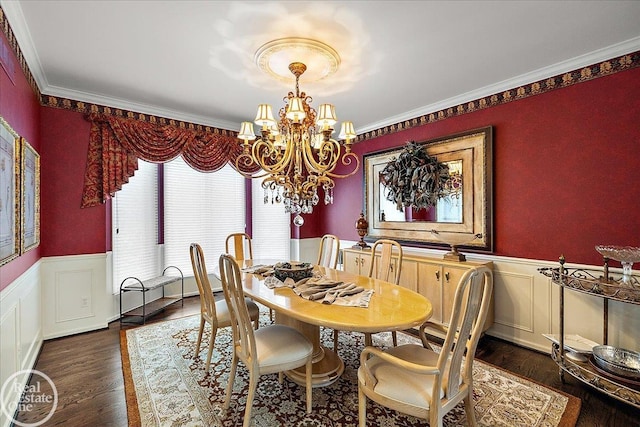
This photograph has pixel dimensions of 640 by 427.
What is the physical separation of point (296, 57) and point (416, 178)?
81.5 inches

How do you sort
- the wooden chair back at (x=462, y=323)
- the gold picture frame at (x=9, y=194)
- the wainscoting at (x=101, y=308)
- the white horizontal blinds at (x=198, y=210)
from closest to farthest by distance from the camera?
the wooden chair back at (x=462, y=323), the gold picture frame at (x=9, y=194), the wainscoting at (x=101, y=308), the white horizontal blinds at (x=198, y=210)

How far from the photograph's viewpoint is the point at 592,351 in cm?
223

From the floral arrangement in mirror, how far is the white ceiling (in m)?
0.72

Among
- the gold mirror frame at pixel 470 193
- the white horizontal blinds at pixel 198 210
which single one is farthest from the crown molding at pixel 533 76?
the white horizontal blinds at pixel 198 210

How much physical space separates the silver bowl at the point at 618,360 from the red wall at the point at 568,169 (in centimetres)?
72

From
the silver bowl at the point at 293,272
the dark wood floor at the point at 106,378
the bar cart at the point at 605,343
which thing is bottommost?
the dark wood floor at the point at 106,378

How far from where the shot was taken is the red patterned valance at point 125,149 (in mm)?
3350

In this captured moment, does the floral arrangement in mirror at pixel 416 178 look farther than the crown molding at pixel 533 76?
Yes

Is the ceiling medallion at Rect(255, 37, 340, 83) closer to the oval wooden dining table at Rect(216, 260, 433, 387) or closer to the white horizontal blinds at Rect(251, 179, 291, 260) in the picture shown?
the oval wooden dining table at Rect(216, 260, 433, 387)

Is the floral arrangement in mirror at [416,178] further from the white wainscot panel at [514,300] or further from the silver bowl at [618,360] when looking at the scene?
the silver bowl at [618,360]

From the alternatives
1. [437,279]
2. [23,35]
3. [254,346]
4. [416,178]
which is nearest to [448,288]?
[437,279]

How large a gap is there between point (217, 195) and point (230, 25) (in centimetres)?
297

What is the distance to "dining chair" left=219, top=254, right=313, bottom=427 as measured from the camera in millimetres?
1771

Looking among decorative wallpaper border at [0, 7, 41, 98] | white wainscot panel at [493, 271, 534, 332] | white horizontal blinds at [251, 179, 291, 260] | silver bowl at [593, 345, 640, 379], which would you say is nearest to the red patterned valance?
decorative wallpaper border at [0, 7, 41, 98]
